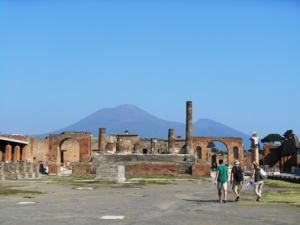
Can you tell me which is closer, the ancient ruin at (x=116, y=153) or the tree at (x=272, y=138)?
the ancient ruin at (x=116, y=153)

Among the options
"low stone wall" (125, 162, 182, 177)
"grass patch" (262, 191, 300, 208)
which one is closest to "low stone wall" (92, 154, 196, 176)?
"low stone wall" (125, 162, 182, 177)

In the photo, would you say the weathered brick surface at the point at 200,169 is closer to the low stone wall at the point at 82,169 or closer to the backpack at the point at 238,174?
the low stone wall at the point at 82,169

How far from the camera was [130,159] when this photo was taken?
52969 mm

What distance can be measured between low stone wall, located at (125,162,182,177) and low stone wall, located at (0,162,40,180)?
8415 millimetres

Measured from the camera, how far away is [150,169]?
Result: 155 feet

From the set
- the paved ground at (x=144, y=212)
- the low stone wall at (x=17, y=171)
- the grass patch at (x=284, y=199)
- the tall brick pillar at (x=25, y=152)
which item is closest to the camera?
the paved ground at (x=144, y=212)

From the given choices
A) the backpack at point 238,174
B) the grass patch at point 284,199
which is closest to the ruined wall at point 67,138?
the grass patch at point 284,199

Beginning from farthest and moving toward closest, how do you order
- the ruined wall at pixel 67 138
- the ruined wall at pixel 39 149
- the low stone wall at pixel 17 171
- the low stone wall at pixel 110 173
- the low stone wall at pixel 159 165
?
the ruined wall at pixel 67 138
the ruined wall at pixel 39 149
the low stone wall at pixel 159 165
the low stone wall at pixel 17 171
the low stone wall at pixel 110 173

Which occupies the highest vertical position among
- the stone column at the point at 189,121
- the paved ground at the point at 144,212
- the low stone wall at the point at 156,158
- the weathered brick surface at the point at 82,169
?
the stone column at the point at 189,121

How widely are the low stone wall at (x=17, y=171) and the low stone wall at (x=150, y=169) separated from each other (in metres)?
8.41

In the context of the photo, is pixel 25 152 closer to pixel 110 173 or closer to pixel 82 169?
pixel 82 169

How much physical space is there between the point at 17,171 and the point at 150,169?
42.0 ft

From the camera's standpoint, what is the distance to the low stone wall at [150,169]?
46.9 m

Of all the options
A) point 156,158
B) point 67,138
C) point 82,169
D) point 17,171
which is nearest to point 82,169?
point 82,169
